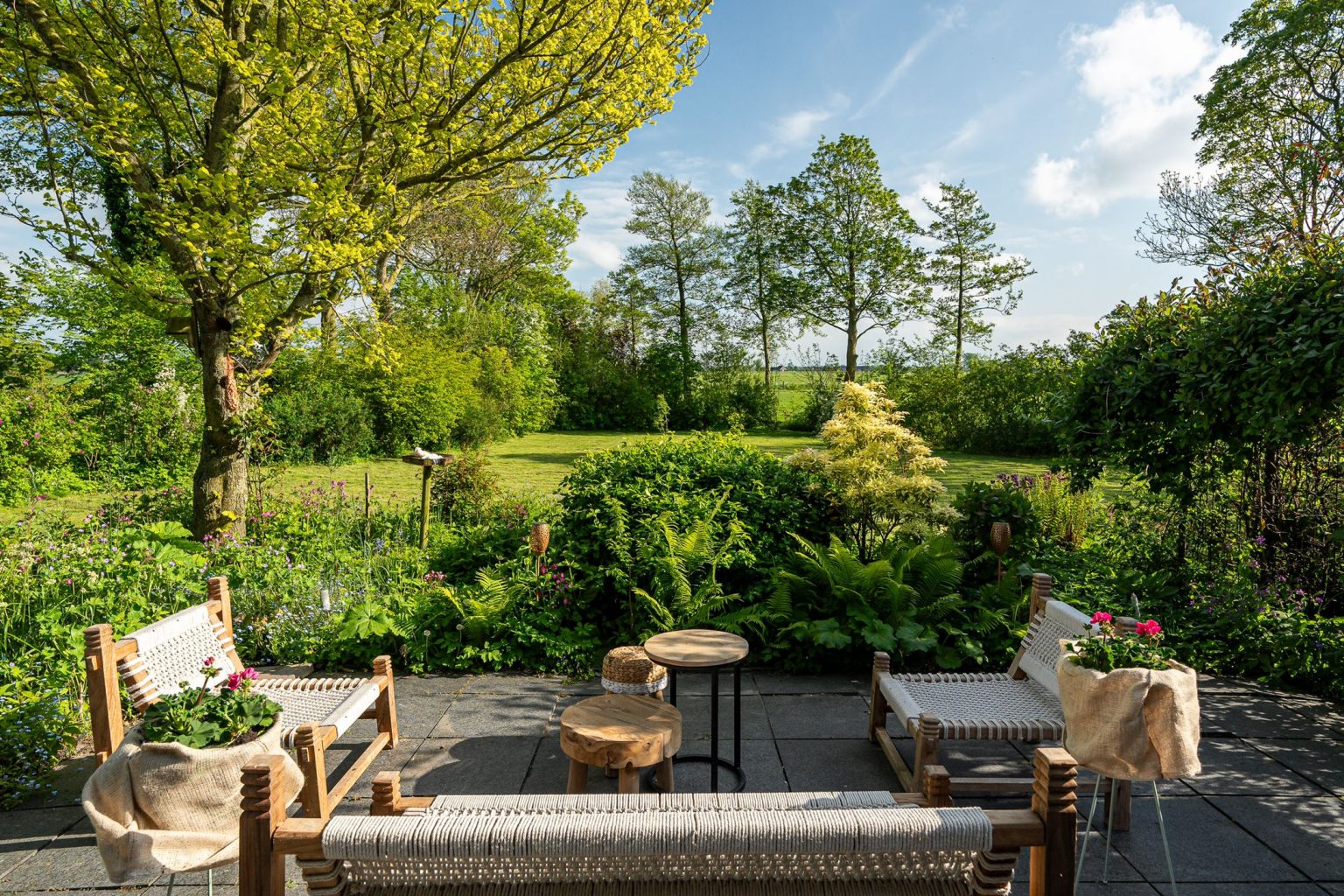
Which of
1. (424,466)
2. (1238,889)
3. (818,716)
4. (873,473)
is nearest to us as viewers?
(1238,889)

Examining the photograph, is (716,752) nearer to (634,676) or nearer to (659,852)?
(634,676)

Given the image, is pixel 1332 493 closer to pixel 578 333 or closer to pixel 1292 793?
pixel 1292 793

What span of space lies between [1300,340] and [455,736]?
4975 mm

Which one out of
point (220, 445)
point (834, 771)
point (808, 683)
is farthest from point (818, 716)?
point (220, 445)

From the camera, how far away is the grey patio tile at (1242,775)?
3.33 metres

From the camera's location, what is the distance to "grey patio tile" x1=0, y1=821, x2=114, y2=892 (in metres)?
2.70

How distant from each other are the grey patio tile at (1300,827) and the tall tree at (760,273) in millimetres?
24780

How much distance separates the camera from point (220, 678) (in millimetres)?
3514

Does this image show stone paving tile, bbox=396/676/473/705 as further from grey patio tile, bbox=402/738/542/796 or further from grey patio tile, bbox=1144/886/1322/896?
grey patio tile, bbox=1144/886/1322/896

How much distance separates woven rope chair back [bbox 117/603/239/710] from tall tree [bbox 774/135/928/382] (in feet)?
78.5

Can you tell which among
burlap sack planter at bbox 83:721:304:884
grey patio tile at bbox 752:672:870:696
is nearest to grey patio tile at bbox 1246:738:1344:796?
grey patio tile at bbox 752:672:870:696

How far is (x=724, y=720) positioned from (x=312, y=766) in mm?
2150

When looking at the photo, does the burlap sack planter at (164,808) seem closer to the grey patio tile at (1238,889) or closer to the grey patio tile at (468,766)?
the grey patio tile at (468,766)

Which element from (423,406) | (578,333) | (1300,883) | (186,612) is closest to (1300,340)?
(1300,883)
